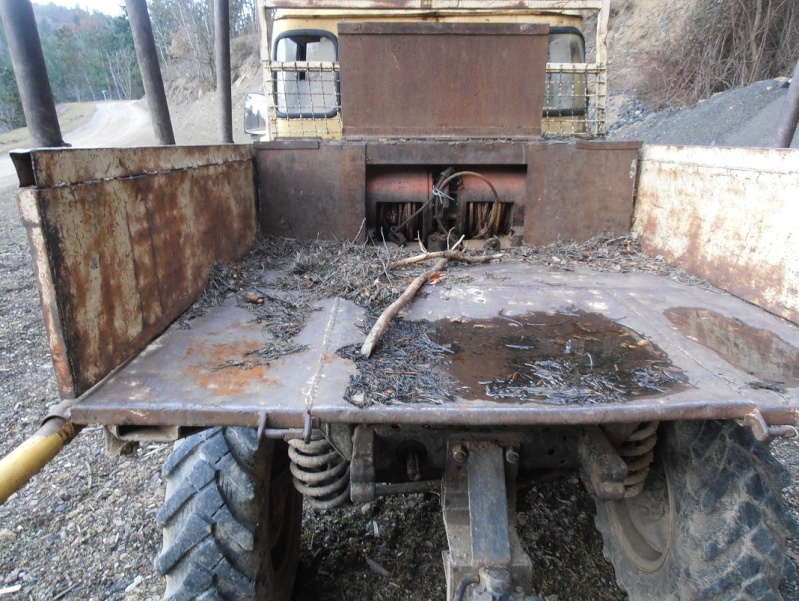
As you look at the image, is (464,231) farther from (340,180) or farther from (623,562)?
(623,562)

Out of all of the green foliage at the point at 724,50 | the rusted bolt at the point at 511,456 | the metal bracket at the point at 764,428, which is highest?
the green foliage at the point at 724,50

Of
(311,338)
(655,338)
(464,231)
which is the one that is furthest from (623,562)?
(464,231)

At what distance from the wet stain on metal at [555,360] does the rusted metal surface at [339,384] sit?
0.16 ft

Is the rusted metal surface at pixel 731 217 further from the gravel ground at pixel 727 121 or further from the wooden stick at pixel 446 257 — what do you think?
the gravel ground at pixel 727 121

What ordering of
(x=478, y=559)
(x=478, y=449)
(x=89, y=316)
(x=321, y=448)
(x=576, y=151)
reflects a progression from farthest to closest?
(x=576, y=151) < (x=321, y=448) < (x=478, y=449) < (x=478, y=559) < (x=89, y=316)

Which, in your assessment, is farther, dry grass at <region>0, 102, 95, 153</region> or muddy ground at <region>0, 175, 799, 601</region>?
dry grass at <region>0, 102, 95, 153</region>

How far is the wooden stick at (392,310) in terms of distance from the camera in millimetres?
1558

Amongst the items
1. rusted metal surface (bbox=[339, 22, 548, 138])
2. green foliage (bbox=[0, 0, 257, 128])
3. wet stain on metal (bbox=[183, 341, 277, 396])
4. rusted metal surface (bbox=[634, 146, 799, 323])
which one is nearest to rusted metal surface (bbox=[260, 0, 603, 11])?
rusted metal surface (bbox=[339, 22, 548, 138])

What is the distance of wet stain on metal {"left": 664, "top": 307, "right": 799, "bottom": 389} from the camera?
141cm

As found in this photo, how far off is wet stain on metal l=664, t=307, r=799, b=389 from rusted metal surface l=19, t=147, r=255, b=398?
5.39 ft

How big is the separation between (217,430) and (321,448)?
1.03 ft

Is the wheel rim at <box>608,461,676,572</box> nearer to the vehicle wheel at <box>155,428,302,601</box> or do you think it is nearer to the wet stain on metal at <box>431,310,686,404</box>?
the wet stain on metal at <box>431,310,686,404</box>

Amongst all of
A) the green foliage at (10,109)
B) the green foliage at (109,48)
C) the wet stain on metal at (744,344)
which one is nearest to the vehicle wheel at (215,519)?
the wet stain on metal at (744,344)

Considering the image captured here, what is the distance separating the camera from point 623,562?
6.95ft
